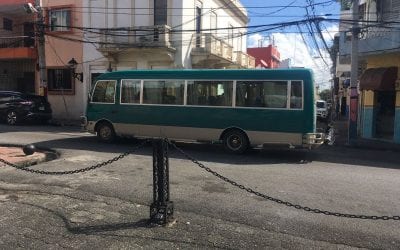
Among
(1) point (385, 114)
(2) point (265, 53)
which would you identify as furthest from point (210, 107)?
(2) point (265, 53)

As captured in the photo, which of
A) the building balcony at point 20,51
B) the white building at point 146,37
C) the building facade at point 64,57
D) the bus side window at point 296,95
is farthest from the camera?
the building balcony at point 20,51

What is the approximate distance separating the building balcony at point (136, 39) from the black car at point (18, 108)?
4.51 meters

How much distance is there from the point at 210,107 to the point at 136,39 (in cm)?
1100

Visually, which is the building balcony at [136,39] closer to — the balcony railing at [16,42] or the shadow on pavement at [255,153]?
the balcony railing at [16,42]

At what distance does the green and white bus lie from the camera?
484 inches

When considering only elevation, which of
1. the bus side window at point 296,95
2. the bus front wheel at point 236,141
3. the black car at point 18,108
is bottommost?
the bus front wheel at point 236,141

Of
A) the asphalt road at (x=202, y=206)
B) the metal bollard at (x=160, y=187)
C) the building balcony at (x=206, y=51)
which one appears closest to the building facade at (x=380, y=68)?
the asphalt road at (x=202, y=206)

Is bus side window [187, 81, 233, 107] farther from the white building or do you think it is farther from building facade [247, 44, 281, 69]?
building facade [247, 44, 281, 69]

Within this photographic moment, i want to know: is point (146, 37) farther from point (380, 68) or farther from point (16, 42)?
point (380, 68)

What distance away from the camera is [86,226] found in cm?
577

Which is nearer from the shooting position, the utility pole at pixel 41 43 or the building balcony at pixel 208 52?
the utility pole at pixel 41 43

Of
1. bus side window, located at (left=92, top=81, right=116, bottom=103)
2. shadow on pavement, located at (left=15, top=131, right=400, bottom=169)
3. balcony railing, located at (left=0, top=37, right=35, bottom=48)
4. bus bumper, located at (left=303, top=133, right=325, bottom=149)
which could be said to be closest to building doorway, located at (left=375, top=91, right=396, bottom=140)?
shadow on pavement, located at (left=15, top=131, right=400, bottom=169)

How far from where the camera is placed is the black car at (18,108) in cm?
2130

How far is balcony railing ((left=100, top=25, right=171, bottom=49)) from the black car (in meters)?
4.63
